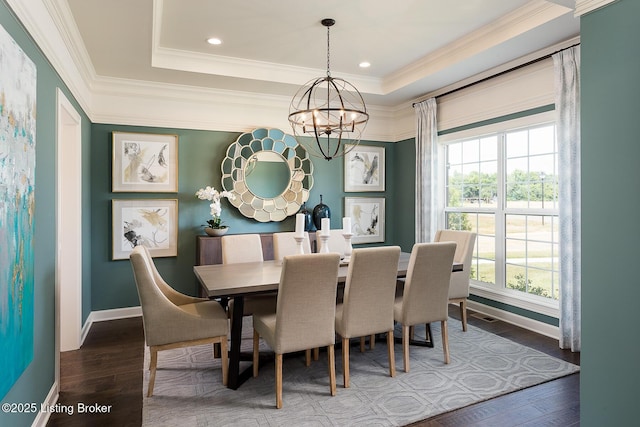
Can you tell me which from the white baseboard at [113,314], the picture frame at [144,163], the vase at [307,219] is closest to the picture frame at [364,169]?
the vase at [307,219]

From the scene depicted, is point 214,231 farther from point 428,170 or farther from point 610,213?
point 610,213

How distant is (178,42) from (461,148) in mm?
3418

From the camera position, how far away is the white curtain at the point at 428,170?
16.3 ft

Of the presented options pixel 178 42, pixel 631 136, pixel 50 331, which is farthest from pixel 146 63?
pixel 631 136

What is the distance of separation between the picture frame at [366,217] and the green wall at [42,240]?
367 centimetres

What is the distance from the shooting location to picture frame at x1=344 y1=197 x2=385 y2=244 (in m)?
5.59

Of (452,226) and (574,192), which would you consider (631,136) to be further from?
(452,226)

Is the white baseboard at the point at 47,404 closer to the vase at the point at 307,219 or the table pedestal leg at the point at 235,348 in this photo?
the table pedestal leg at the point at 235,348

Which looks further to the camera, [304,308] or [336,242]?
[336,242]

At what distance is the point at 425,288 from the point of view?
3002mm

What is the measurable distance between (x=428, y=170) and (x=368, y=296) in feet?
8.85

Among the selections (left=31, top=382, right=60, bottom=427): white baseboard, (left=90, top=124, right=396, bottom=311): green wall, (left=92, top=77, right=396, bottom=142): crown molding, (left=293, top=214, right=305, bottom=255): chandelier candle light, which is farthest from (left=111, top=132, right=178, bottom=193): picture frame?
(left=31, top=382, right=60, bottom=427): white baseboard

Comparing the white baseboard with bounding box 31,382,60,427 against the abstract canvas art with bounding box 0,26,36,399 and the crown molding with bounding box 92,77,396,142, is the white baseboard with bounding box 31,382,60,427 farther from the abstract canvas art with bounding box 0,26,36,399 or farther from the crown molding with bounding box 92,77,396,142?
the crown molding with bounding box 92,77,396,142

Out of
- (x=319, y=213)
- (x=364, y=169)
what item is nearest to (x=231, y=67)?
(x=319, y=213)
